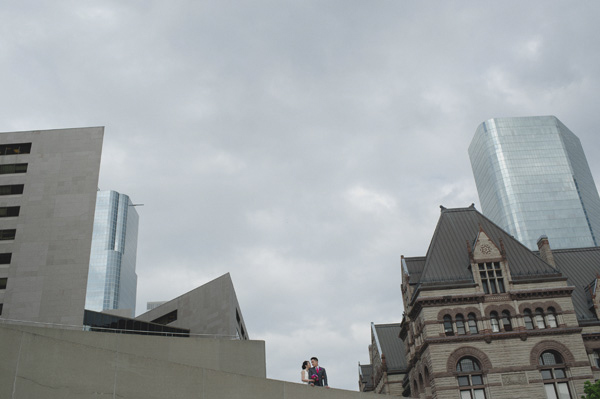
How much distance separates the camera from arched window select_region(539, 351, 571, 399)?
1859 inches

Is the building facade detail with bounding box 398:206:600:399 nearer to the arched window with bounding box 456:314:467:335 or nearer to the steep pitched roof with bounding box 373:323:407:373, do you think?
the arched window with bounding box 456:314:467:335

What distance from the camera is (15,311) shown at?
54.5 meters

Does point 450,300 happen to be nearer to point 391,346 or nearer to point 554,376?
point 554,376

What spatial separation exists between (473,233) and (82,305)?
40156mm

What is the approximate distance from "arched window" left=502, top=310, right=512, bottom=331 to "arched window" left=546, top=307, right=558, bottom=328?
3.35 m

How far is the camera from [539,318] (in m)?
49.9

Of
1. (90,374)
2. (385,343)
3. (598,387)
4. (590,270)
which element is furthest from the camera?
(385,343)

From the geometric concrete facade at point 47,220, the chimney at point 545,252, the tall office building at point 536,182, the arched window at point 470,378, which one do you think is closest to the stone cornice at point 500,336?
the arched window at point 470,378

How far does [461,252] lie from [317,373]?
36675 mm

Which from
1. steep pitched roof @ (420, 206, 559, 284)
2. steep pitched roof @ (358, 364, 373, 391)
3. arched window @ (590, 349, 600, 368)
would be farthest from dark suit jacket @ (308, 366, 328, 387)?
steep pitched roof @ (358, 364, 373, 391)

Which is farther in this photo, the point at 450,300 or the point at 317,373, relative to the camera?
the point at 450,300

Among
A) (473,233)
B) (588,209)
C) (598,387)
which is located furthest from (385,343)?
(588,209)

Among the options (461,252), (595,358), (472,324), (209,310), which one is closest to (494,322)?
(472,324)

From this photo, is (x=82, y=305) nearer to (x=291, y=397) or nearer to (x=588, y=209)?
(x=291, y=397)
